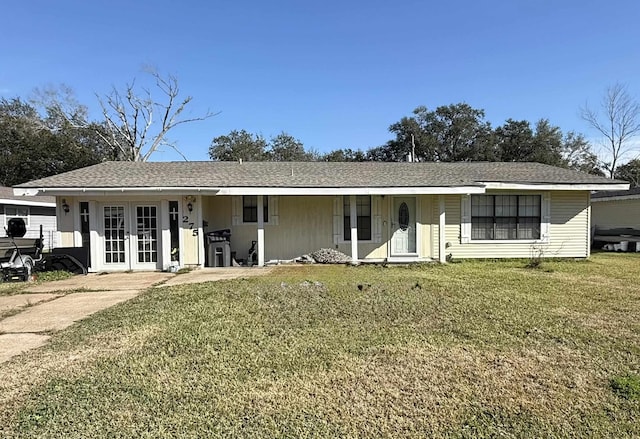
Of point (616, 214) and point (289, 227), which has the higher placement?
point (616, 214)

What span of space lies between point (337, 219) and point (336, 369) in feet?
28.7

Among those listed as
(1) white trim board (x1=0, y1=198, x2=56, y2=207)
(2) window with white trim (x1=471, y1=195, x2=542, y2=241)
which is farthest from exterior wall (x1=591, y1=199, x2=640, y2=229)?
(1) white trim board (x1=0, y1=198, x2=56, y2=207)

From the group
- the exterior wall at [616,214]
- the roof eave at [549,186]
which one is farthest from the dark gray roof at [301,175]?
the exterior wall at [616,214]

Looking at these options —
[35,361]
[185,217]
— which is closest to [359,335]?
[35,361]

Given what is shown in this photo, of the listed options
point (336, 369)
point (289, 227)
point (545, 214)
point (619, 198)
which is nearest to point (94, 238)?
point (289, 227)

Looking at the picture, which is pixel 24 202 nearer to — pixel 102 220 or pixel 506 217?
pixel 102 220

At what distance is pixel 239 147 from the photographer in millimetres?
39531

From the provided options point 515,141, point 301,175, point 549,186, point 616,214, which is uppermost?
point 515,141

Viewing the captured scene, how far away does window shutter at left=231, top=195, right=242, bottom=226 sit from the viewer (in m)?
12.3

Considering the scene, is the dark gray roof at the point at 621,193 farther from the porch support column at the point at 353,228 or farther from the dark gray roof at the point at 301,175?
the porch support column at the point at 353,228

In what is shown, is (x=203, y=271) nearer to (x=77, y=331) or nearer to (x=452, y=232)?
(x=77, y=331)

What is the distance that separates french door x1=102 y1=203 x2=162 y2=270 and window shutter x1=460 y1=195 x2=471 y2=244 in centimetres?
925

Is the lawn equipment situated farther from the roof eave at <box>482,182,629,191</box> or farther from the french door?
the roof eave at <box>482,182,629,191</box>

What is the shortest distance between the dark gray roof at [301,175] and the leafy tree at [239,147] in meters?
25.1
